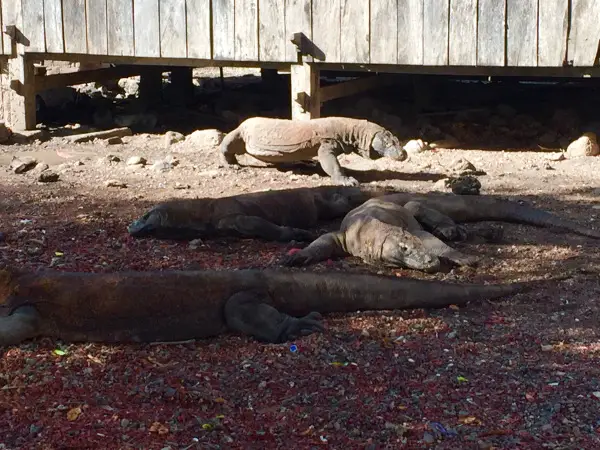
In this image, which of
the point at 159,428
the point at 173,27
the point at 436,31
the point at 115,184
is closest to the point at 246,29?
the point at 173,27

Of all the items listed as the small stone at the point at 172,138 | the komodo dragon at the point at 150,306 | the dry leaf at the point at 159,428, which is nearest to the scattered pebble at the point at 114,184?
the small stone at the point at 172,138

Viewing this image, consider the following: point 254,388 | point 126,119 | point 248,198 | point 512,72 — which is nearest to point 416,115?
point 512,72

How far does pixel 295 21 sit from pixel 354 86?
1406 mm

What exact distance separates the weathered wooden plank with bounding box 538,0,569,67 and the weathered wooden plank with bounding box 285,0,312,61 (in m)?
2.62

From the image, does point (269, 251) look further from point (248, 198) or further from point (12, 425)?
point (12, 425)

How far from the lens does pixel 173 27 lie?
12000mm

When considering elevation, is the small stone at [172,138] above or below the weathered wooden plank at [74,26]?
below

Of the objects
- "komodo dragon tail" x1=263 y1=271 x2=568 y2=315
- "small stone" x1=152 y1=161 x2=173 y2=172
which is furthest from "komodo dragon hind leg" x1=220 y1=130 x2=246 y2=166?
"komodo dragon tail" x1=263 y1=271 x2=568 y2=315

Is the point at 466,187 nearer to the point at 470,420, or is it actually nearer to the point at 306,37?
the point at 306,37

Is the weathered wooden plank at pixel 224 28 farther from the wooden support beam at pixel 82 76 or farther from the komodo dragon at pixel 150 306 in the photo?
the komodo dragon at pixel 150 306

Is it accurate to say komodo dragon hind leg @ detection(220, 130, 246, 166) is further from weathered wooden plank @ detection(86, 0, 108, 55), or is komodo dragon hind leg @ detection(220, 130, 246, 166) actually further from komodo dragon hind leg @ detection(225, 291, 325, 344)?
komodo dragon hind leg @ detection(225, 291, 325, 344)

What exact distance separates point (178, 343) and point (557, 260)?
9.67 ft

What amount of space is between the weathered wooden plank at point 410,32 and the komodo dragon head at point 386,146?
0.95 metres

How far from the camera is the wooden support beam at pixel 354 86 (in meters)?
11.7
